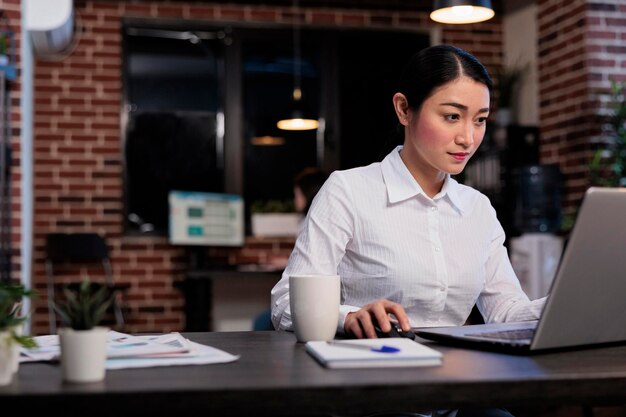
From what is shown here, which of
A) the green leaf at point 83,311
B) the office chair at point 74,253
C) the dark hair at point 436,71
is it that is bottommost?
the office chair at point 74,253

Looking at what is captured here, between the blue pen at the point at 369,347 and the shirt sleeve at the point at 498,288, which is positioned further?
the shirt sleeve at the point at 498,288

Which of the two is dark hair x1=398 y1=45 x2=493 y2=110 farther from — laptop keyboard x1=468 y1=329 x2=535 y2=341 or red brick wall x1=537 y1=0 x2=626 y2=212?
red brick wall x1=537 y1=0 x2=626 y2=212

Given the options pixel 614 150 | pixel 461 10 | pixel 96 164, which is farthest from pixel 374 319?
pixel 96 164

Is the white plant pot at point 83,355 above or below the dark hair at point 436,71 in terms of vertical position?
below

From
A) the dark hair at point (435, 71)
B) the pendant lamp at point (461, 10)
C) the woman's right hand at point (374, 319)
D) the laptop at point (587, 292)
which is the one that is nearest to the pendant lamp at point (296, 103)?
the pendant lamp at point (461, 10)

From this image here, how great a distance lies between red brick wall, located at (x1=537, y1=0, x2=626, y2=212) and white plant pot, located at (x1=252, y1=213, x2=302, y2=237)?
179 centimetres

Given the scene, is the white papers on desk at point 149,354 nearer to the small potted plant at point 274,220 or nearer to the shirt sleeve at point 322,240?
the shirt sleeve at point 322,240

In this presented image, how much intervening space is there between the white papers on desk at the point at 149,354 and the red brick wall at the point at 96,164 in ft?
15.3

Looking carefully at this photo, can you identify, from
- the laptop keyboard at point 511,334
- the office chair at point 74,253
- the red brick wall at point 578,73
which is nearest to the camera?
the laptop keyboard at point 511,334

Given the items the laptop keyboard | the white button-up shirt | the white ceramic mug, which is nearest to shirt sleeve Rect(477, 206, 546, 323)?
the white button-up shirt

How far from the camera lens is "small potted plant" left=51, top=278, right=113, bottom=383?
93cm

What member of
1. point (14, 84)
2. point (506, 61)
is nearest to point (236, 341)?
point (14, 84)

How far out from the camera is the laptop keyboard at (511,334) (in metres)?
1.24

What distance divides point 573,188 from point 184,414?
434 centimetres
